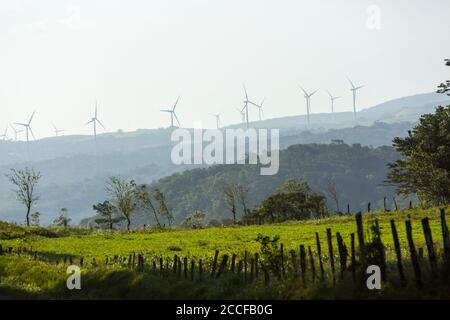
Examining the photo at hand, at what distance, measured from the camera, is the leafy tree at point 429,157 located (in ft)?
237

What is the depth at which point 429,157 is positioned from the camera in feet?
238

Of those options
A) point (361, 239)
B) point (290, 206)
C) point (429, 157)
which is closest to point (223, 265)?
point (361, 239)

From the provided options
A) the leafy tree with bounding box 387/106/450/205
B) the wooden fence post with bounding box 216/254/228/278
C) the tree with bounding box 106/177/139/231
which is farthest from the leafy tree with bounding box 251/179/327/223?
the wooden fence post with bounding box 216/254/228/278

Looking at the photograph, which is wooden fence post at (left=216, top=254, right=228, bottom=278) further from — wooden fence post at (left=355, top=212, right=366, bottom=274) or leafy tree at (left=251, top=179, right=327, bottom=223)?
leafy tree at (left=251, top=179, right=327, bottom=223)

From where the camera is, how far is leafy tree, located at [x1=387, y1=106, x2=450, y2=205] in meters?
72.1

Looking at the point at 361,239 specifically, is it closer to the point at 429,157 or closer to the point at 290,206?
the point at 429,157

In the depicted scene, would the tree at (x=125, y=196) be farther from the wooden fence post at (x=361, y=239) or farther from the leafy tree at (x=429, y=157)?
the wooden fence post at (x=361, y=239)

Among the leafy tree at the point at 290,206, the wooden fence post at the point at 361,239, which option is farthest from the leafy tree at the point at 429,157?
the wooden fence post at the point at 361,239

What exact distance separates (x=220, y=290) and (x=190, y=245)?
29090 mm

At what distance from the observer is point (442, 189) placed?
3004 inches

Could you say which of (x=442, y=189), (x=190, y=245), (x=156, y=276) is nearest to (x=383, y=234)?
(x=190, y=245)

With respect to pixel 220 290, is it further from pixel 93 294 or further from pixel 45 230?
pixel 45 230
